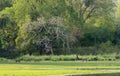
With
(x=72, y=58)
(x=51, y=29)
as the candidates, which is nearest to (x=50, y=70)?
(x=72, y=58)

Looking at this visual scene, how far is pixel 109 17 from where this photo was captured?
9344 cm

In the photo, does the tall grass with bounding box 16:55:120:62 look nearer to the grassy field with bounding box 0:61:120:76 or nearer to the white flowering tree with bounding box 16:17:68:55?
the white flowering tree with bounding box 16:17:68:55

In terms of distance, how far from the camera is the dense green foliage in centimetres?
8262

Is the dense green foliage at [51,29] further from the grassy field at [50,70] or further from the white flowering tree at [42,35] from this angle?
the grassy field at [50,70]

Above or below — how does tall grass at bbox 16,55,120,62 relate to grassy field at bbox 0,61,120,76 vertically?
below

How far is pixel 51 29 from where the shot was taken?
83.6m

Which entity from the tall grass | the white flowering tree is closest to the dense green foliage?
the white flowering tree

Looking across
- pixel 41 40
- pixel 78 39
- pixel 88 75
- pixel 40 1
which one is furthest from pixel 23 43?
pixel 88 75

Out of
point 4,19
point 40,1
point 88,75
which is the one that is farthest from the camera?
point 40,1

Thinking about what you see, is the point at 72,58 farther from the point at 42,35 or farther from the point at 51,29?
the point at 51,29

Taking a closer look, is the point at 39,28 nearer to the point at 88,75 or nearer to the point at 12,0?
the point at 12,0

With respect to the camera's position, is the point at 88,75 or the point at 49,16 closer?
the point at 88,75

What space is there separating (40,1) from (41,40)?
8898 mm

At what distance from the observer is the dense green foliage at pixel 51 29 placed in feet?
271
